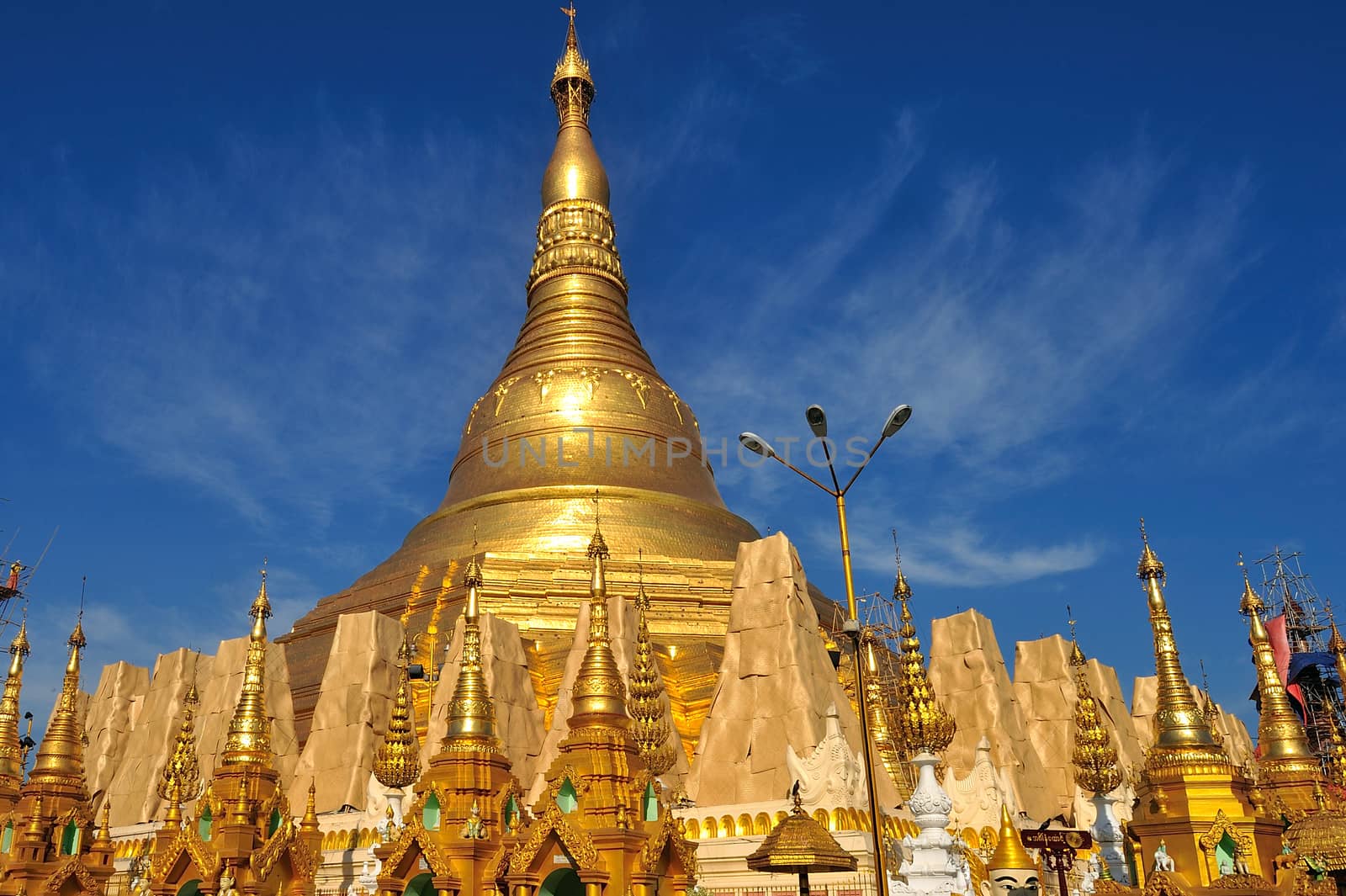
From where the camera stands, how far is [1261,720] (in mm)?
17969

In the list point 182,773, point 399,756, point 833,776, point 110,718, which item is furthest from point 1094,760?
→ point 110,718

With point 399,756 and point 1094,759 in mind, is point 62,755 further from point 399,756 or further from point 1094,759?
point 1094,759

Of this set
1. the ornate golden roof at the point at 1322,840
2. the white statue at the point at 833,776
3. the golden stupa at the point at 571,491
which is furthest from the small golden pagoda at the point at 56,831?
the ornate golden roof at the point at 1322,840

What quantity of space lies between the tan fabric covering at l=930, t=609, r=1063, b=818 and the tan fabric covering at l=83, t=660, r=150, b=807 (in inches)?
977

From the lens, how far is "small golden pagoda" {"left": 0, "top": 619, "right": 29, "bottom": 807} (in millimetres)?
20125

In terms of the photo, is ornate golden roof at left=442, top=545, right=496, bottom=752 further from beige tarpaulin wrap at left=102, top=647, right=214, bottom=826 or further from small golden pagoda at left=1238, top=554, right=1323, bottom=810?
beige tarpaulin wrap at left=102, top=647, right=214, bottom=826

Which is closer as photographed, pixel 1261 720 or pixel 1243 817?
pixel 1243 817

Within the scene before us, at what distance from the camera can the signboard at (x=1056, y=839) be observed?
12148 mm

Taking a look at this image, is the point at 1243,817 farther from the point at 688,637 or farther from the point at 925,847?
the point at 688,637

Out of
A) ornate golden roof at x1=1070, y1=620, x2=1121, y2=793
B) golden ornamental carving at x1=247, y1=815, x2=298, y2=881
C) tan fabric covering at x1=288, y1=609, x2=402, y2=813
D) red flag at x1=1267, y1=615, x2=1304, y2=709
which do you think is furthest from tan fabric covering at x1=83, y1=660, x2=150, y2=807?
red flag at x1=1267, y1=615, x2=1304, y2=709

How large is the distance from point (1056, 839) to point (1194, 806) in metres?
2.12

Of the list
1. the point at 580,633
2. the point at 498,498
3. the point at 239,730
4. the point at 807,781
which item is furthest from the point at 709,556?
the point at 239,730

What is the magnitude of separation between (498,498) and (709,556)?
283 inches

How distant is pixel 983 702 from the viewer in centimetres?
2884
